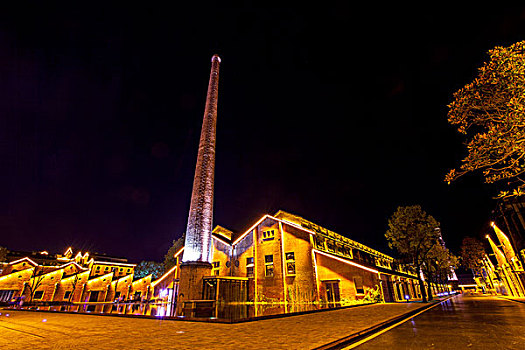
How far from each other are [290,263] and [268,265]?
2.78 m

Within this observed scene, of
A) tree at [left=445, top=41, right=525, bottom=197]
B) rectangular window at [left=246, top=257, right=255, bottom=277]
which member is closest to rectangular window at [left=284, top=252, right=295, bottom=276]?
rectangular window at [left=246, top=257, right=255, bottom=277]

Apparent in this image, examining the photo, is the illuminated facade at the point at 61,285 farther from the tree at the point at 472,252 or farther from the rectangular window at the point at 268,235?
the tree at the point at 472,252

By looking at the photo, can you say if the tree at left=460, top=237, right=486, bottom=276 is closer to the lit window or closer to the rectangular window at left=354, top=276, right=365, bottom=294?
the rectangular window at left=354, top=276, right=365, bottom=294

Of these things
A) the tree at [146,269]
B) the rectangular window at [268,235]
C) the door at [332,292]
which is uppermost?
the rectangular window at [268,235]

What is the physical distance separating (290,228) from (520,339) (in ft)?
75.2

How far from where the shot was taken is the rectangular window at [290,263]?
1015 inches

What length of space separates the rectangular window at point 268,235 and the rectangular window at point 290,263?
9.10 ft

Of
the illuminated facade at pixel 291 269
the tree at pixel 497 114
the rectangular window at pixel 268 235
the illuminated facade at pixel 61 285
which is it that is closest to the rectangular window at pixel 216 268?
the illuminated facade at pixel 291 269

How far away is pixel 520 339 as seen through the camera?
5.07 m

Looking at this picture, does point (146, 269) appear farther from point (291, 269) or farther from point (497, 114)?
point (497, 114)

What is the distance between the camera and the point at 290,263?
26.2m

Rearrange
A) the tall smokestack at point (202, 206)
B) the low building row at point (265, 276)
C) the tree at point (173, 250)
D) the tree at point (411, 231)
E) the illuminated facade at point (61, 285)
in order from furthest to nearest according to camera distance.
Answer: the tree at point (173, 250) < the illuminated facade at point (61, 285) < the tree at point (411, 231) < the low building row at point (265, 276) < the tall smokestack at point (202, 206)

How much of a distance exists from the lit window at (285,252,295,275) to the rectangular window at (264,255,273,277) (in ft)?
6.57

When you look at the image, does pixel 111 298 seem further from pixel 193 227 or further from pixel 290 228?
pixel 290 228
